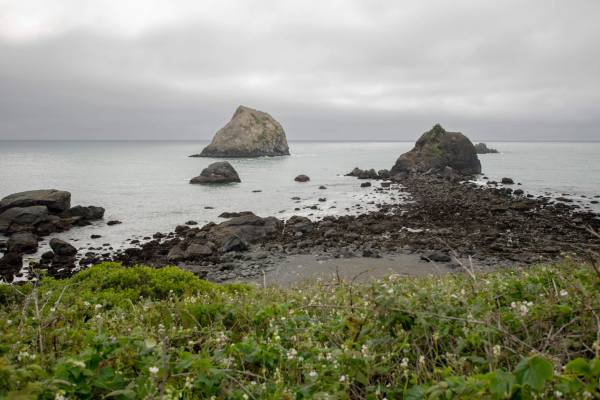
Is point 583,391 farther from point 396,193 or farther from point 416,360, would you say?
point 396,193

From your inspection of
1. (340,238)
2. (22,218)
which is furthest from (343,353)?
(22,218)

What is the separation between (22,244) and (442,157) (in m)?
64.3

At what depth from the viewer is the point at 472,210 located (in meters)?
35.0

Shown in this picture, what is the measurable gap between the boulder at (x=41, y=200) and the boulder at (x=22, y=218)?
2135 mm

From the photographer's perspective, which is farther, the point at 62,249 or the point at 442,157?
the point at 442,157

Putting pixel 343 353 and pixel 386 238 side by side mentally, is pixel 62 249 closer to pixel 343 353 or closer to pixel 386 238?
pixel 386 238

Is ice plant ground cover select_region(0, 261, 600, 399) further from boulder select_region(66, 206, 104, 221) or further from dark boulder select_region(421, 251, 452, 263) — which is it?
boulder select_region(66, 206, 104, 221)

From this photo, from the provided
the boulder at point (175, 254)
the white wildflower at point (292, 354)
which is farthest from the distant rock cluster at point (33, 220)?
the white wildflower at point (292, 354)

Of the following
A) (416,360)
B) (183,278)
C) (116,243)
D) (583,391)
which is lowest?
(116,243)

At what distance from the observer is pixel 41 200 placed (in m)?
34.2

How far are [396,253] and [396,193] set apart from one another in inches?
1013

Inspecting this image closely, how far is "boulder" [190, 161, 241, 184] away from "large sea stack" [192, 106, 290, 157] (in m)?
75.8

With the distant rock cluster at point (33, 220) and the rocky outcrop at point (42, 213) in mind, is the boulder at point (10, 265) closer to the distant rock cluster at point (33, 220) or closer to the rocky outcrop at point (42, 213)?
Result: the distant rock cluster at point (33, 220)

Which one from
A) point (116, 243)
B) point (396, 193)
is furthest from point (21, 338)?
point (396, 193)
